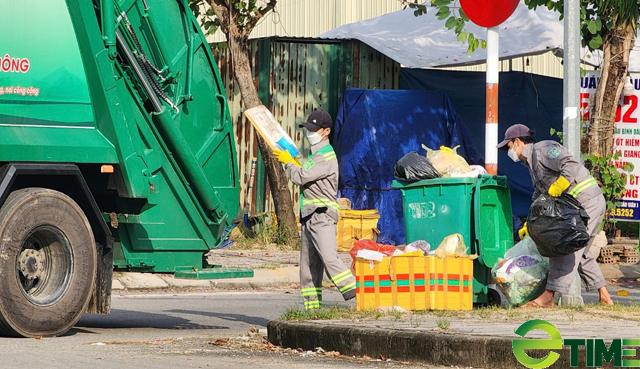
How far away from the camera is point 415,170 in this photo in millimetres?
9359

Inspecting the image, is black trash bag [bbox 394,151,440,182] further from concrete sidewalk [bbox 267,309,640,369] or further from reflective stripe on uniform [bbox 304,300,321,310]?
concrete sidewalk [bbox 267,309,640,369]

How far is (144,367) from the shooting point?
6.66 meters

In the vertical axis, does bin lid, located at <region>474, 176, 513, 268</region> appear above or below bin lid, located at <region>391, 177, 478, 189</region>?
below

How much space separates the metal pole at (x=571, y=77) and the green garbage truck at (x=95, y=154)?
283 centimetres

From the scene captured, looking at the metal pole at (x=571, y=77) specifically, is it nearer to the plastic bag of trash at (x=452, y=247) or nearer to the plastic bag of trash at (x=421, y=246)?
the plastic bag of trash at (x=452, y=247)

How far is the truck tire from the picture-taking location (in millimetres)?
7906

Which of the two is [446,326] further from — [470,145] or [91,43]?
[470,145]

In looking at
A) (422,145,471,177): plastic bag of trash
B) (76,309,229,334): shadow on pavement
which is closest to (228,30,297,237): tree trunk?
(76,309,229,334): shadow on pavement

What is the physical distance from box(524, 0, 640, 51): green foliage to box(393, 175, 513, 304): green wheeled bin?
4.87 m

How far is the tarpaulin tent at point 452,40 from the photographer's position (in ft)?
53.7

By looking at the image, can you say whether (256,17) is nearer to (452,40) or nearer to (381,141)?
(381,141)

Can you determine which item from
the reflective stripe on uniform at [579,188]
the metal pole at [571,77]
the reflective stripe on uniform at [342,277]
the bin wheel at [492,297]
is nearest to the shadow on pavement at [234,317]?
the reflective stripe on uniform at [342,277]

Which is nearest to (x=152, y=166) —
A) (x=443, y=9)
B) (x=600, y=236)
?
(x=443, y=9)

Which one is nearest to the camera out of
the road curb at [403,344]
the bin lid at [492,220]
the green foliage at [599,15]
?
the road curb at [403,344]
